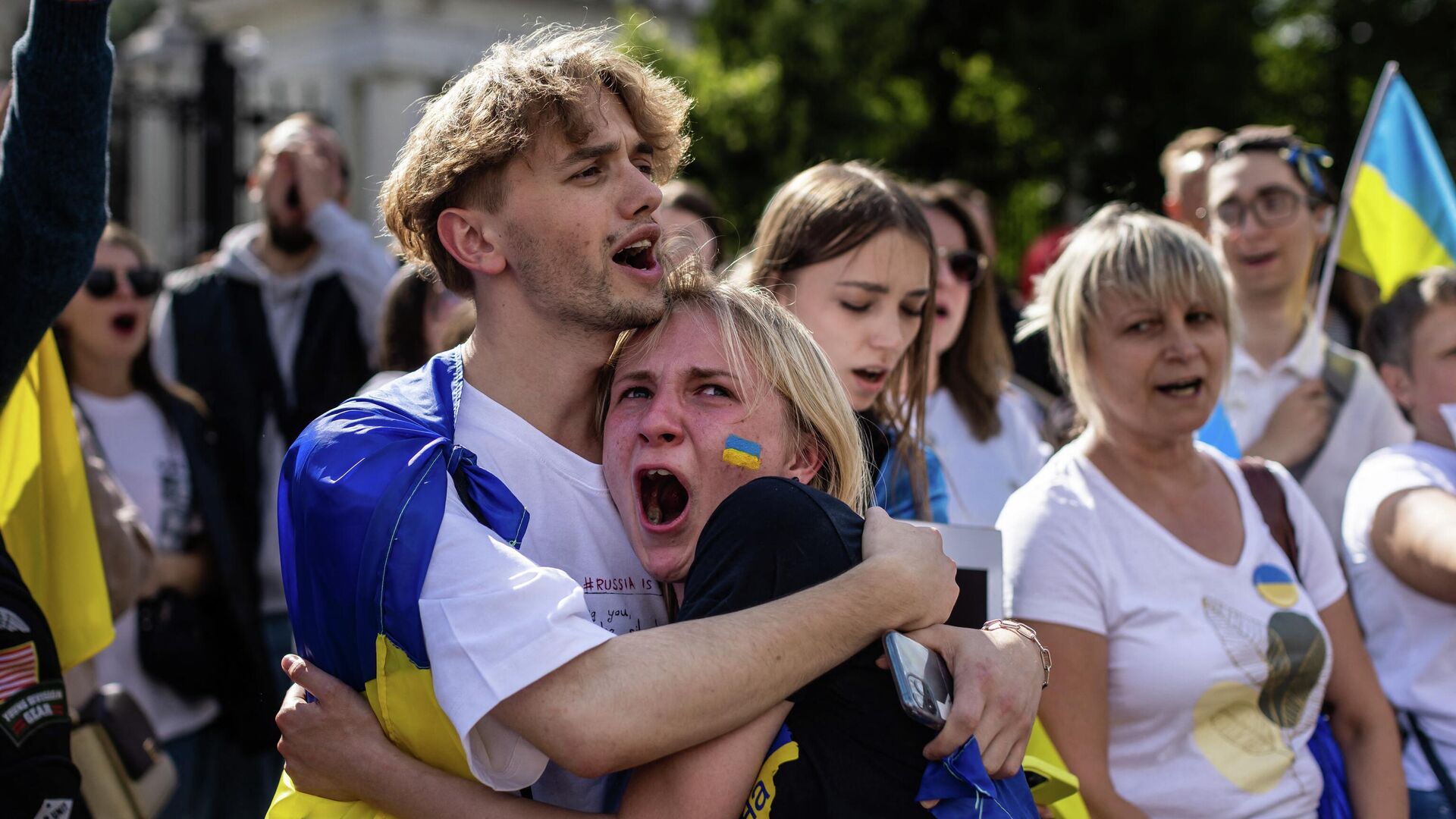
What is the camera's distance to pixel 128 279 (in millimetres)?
5113

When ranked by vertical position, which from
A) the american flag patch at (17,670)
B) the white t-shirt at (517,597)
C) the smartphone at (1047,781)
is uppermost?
the white t-shirt at (517,597)

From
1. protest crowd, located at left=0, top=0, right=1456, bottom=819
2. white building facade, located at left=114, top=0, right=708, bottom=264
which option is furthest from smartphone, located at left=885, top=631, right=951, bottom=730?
white building facade, located at left=114, top=0, right=708, bottom=264

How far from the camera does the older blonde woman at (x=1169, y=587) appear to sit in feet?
10.1

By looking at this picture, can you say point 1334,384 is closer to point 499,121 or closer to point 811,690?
point 811,690

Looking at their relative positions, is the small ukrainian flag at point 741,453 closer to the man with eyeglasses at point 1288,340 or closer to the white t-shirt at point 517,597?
the white t-shirt at point 517,597

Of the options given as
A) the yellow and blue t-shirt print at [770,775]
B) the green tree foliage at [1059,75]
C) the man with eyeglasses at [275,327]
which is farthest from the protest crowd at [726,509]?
the green tree foliage at [1059,75]

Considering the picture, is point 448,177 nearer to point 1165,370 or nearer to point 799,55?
point 1165,370

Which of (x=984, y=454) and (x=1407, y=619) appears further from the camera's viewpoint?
(x=984, y=454)

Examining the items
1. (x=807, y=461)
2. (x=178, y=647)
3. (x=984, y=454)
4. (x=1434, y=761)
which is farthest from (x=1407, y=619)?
(x=178, y=647)

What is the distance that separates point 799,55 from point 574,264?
1207cm

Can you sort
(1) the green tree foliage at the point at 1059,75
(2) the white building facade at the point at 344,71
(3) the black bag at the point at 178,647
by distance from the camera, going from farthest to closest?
(1) the green tree foliage at the point at 1059,75, (2) the white building facade at the point at 344,71, (3) the black bag at the point at 178,647

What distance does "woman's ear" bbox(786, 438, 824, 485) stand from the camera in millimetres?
2529

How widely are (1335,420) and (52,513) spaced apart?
12.6 feet

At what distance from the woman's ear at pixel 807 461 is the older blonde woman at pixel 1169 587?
0.86 m
